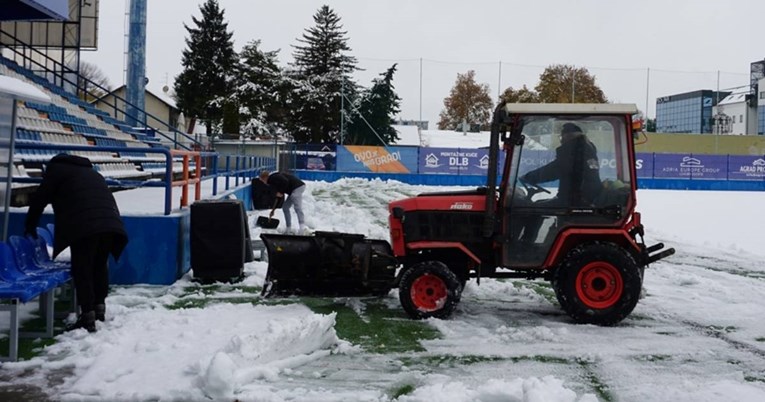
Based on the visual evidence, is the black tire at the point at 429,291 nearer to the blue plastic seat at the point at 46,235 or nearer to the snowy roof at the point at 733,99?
the blue plastic seat at the point at 46,235

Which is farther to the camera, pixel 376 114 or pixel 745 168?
pixel 376 114

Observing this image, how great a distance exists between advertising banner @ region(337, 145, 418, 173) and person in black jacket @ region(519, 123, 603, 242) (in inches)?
1332

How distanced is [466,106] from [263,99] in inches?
651

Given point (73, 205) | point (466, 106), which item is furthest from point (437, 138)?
point (73, 205)

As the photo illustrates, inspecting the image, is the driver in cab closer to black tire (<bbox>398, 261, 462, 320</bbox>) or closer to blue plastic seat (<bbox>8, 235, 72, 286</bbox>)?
black tire (<bbox>398, 261, 462, 320</bbox>)

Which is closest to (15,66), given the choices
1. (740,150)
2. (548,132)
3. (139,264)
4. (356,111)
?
(139,264)

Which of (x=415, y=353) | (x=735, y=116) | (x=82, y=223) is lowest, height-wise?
(x=415, y=353)

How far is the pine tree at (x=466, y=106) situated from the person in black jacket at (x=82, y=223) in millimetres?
51212

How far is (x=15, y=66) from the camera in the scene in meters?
19.9

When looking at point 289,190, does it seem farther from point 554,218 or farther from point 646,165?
point 646,165

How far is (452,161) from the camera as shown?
136 ft

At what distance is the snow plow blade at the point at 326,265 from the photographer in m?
8.46

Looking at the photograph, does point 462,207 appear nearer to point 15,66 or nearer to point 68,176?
point 68,176

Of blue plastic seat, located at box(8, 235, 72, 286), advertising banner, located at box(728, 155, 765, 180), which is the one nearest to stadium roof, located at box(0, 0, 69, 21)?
blue plastic seat, located at box(8, 235, 72, 286)
